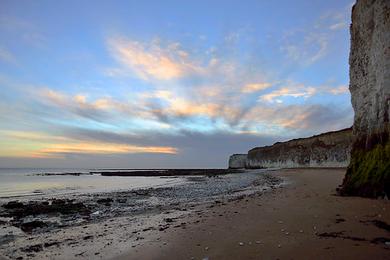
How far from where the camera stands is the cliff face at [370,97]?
453 inches

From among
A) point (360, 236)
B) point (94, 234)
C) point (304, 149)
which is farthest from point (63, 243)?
point (304, 149)

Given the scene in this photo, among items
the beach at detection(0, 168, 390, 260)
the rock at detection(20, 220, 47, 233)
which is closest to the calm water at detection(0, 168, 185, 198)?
the rock at detection(20, 220, 47, 233)

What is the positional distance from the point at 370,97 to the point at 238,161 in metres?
123

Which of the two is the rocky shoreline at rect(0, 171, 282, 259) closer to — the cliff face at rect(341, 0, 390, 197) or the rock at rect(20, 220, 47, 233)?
the rock at rect(20, 220, 47, 233)

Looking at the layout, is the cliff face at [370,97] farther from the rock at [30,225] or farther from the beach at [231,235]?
the rock at [30,225]

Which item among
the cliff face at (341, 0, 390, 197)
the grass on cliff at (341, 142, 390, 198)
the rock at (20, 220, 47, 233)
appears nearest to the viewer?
the rock at (20, 220, 47, 233)

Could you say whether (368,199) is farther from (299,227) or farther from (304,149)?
(304,149)

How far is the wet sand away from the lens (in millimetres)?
5860

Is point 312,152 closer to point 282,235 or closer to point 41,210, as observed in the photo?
point 41,210

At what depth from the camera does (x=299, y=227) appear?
7695 mm

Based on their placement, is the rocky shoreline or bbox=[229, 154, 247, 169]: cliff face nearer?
the rocky shoreline

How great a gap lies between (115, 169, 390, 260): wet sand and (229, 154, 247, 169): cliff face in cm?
11864

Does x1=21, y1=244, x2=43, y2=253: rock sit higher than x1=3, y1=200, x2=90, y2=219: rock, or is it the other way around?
x1=3, y1=200, x2=90, y2=219: rock

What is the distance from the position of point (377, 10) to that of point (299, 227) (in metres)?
9.89
